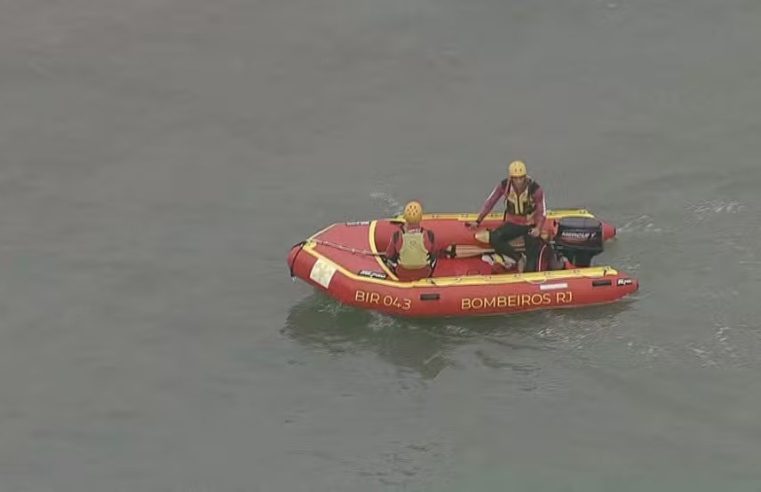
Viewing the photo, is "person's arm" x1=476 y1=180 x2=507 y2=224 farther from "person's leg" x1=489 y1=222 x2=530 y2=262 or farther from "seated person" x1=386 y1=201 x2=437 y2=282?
"seated person" x1=386 y1=201 x2=437 y2=282

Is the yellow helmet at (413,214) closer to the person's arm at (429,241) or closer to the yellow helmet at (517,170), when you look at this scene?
the person's arm at (429,241)

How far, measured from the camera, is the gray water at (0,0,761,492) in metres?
14.3

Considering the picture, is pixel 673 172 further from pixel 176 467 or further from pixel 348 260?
pixel 176 467

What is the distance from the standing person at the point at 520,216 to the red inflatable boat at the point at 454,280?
226 millimetres

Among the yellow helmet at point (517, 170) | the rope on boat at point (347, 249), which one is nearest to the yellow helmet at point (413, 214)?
the rope on boat at point (347, 249)

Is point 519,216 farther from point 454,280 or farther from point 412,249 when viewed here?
point 412,249

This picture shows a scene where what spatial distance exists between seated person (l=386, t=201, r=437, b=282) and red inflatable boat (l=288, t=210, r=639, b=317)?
183 mm

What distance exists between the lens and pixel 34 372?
15.9 m

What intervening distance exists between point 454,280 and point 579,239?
6.41ft

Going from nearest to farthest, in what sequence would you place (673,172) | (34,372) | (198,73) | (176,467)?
(176,467) → (34,372) → (673,172) → (198,73)

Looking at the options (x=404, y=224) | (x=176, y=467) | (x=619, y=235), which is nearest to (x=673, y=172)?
(x=619, y=235)

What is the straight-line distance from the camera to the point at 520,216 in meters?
17.0

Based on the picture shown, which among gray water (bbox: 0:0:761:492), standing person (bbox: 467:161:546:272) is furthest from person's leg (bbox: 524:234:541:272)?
gray water (bbox: 0:0:761:492)

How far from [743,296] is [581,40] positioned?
8795 mm
